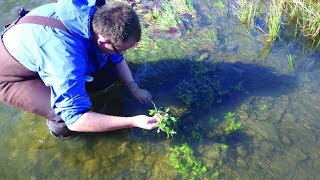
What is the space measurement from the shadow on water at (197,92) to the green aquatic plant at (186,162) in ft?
0.47

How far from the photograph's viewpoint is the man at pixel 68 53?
2768 millimetres

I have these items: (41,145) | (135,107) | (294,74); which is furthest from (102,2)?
(294,74)

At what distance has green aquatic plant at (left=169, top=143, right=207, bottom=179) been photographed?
354 centimetres

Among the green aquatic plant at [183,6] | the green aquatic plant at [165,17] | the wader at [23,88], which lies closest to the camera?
the wader at [23,88]

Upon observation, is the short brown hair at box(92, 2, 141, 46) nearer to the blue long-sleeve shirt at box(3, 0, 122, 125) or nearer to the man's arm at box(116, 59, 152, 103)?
the blue long-sleeve shirt at box(3, 0, 122, 125)

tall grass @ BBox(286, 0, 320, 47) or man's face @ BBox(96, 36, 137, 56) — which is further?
tall grass @ BBox(286, 0, 320, 47)

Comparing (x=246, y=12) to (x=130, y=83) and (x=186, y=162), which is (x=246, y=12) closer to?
(x=130, y=83)

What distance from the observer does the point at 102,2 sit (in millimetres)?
3207

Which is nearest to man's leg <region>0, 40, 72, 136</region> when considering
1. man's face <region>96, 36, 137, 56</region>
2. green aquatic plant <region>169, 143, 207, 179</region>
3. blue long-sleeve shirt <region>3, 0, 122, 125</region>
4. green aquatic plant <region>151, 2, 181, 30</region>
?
blue long-sleeve shirt <region>3, 0, 122, 125</region>

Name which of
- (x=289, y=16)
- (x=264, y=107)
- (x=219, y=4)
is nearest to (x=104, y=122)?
(x=264, y=107)

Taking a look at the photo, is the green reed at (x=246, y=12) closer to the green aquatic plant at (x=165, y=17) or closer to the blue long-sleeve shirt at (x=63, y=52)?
the green aquatic plant at (x=165, y=17)

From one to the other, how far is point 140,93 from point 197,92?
75 centimetres

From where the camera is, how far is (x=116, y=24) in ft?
9.04

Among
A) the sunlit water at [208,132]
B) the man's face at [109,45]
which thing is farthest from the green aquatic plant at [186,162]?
the man's face at [109,45]
